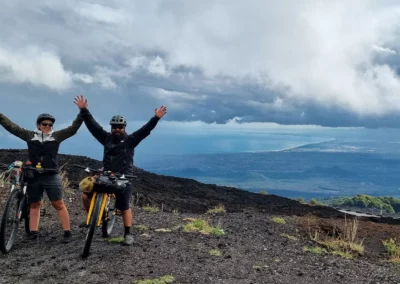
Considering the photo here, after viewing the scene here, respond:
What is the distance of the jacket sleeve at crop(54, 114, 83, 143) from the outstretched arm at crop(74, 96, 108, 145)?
223 millimetres

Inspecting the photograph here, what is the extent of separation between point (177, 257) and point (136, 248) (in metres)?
0.80

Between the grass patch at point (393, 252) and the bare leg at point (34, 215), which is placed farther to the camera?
the grass patch at point (393, 252)

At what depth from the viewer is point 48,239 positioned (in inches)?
369

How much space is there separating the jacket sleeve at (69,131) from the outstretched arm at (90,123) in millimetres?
223

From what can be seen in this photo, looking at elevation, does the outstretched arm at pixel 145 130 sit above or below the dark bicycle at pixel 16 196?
above

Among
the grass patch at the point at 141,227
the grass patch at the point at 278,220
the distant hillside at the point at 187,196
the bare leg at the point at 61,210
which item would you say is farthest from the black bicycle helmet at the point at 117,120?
the distant hillside at the point at 187,196

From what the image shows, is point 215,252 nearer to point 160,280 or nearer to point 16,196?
point 160,280

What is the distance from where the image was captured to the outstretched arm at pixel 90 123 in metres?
8.69

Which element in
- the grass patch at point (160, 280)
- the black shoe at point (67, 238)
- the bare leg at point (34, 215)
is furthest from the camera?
the black shoe at point (67, 238)

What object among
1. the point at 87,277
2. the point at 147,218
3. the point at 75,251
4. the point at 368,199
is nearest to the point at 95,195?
the point at 75,251

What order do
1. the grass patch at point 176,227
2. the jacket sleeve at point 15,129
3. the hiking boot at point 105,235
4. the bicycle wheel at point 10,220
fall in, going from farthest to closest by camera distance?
the grass patch at point 176,227, the hiking boot at point 105,235, the jacket sleeve at point 15,129, the bicycle wheel at point 10,220

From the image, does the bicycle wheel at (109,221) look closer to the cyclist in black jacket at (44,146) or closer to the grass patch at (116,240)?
the grass patch at (116,240)

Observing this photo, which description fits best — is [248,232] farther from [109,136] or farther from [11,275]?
[11,275]

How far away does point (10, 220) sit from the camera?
8.59m
